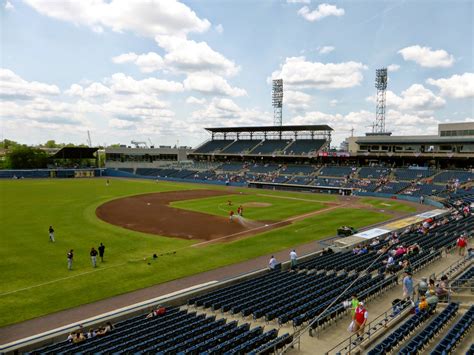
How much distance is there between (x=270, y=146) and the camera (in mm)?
99250

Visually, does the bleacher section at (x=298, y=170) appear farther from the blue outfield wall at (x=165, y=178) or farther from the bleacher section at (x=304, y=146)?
the blue outfield wall at (x=165, y=178)

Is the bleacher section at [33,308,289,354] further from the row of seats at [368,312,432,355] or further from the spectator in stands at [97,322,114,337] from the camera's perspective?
the row of seats at [368,312,432,355]

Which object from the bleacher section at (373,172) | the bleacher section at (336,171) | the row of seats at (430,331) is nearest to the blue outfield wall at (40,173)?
the bleacher section at (336,171)

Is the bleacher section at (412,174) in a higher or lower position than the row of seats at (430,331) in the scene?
higher

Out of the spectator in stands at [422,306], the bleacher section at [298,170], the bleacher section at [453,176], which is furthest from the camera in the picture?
the bleacher section at [298,170]

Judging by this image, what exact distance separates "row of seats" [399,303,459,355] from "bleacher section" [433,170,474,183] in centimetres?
5757

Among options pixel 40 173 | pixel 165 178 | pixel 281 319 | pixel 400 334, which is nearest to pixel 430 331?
pixel 400 334

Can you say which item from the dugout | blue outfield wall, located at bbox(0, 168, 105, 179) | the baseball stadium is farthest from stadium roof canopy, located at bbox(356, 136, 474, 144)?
blue outfield wall, located at bbox(0, 168, 105, 179)

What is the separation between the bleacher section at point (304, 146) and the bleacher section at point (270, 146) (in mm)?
2480

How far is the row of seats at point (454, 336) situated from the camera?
10344mm

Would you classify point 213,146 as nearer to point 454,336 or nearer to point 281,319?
point 281,319

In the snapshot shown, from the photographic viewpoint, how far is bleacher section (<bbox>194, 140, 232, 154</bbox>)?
362ft

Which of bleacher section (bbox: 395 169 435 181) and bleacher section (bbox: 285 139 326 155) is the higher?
Result: bleacher section (bbox: 285 139 326 155)

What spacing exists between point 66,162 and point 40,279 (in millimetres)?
105336
